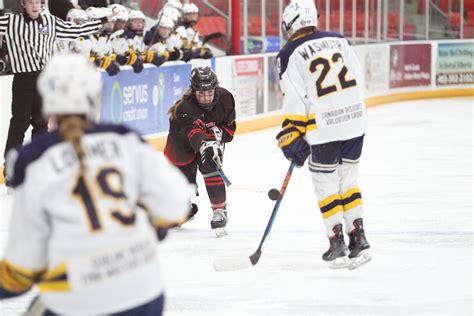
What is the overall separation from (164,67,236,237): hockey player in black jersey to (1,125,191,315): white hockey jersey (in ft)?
10.0

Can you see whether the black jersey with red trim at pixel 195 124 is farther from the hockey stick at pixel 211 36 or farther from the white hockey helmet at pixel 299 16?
the hockey stick at pixel 211 36

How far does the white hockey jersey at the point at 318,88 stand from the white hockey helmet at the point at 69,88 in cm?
232

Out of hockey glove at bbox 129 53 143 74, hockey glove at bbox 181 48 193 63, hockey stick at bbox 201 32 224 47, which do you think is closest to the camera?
hockey glove at bbox 129 53 143 74

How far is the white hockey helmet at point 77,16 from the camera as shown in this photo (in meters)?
7.66

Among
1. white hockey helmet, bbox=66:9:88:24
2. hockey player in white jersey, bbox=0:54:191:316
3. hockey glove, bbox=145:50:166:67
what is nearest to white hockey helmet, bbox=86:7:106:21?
white hockey helmet, bbox=66:9:88:24

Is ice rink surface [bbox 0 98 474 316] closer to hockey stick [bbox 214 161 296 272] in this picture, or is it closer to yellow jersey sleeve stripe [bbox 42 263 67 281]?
hockey stick [bbox 214 161 296 272]

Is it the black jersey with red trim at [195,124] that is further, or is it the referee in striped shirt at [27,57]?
the referee in striped shirt at [27,57]

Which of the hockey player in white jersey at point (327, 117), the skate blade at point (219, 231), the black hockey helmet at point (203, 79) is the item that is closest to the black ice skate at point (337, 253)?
the hockey player in white jersey at point (327, 117)

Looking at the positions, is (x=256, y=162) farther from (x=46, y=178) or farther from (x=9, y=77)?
(x=46, y=178)

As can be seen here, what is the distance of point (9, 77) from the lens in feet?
22.3

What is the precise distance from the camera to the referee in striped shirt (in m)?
6.55

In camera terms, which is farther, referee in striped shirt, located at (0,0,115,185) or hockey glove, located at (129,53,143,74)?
hockey glove, located at (129,53,143,74)

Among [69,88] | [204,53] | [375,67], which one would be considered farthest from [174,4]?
[69,88]

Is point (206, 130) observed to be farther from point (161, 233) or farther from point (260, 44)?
point (260, 44)
